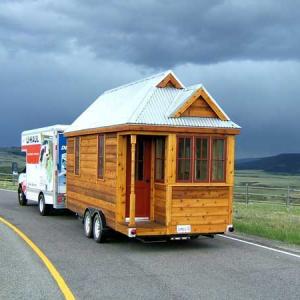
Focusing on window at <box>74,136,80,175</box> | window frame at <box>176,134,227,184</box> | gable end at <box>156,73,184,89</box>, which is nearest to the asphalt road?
window frame at <box>176,134,227,184</box>

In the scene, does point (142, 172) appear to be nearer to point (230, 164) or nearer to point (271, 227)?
point (230, 164)

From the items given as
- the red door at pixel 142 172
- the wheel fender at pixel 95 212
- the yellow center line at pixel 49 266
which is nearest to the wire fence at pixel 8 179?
the yellow center line at pixel 49 266

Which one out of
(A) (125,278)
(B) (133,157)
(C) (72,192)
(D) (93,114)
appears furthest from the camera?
(C) (72,192)

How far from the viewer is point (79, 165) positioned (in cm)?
1617

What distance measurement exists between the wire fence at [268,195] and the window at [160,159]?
1716cm

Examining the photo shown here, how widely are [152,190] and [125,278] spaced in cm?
450

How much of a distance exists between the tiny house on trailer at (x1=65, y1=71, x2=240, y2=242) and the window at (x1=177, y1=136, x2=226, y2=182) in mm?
23

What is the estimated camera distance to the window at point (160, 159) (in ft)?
43.4

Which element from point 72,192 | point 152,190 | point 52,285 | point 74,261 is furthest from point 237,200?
point 52,285

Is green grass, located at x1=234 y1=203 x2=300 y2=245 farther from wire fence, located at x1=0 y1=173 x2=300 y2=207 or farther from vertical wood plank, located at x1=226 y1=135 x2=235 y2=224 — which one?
wire fence, located at x1=0 y1=173 x2=300 y2=207

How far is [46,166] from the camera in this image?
20.1m

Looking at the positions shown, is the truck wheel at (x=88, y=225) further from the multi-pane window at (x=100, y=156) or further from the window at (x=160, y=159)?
the window at (x=160, y=159)

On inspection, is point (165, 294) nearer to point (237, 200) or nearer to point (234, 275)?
point (234, 275)

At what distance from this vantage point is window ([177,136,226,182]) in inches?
507
